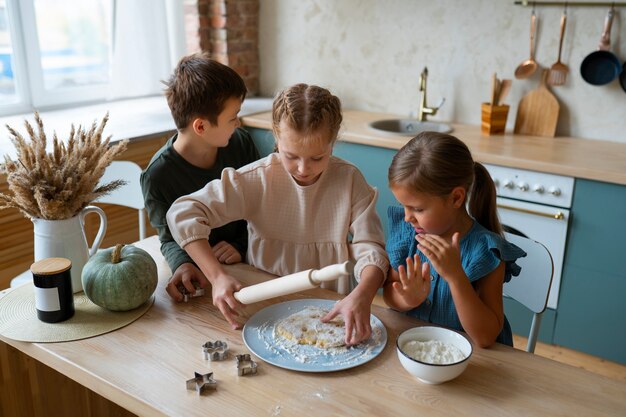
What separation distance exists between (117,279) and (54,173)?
0.26m

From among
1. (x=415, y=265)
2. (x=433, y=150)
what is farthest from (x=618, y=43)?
(x=415, y=265)

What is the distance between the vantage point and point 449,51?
300 centimetres

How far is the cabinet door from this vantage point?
223 centimetres

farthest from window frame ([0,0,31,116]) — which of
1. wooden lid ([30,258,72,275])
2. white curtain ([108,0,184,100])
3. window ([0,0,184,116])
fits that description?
wooden lid ([30,258,72,275])

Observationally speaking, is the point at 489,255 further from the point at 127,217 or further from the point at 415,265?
the point at 127,217

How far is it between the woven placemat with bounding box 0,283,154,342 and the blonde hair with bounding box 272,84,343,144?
491mm

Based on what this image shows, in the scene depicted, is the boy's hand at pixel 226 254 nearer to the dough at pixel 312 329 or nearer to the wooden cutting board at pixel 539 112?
the dough at pixel 312 329

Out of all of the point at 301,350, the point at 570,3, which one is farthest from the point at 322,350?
the point at 570,3

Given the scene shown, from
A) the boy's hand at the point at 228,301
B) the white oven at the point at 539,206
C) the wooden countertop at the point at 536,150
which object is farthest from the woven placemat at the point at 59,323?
the white oven at the point at 539,206

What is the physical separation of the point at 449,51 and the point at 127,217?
1753 mm

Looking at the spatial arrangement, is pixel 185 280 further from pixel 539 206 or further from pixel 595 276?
pixel 595 276

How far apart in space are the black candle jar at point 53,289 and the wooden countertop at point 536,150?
4.01ft

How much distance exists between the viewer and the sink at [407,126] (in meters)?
3.00

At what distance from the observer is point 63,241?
128cm
